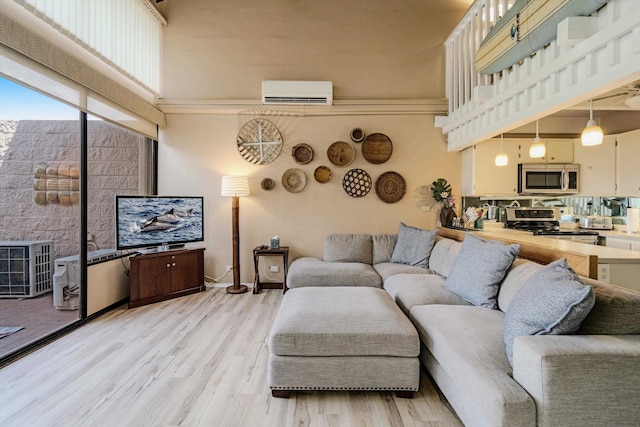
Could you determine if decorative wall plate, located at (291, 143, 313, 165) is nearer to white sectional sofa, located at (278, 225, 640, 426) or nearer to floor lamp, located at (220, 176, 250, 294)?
floor lamp, located at (220, 176, 250, 294)

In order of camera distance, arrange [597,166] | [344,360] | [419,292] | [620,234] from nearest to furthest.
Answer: [344,360]
[419,292]
[620,234]
[597,166]

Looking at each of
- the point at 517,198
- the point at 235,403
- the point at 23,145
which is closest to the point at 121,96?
the point at 23,145

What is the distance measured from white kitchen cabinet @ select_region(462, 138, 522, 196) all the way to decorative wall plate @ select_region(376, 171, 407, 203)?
3.31ft

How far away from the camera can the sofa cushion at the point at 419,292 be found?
2.64 m

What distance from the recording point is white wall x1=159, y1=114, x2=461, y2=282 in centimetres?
483

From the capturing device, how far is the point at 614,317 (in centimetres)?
156

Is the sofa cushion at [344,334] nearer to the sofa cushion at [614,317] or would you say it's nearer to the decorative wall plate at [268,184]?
the sofa cushion at [614,317]

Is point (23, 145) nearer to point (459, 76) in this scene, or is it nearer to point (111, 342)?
point (111, 342)

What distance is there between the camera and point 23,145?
396 cm

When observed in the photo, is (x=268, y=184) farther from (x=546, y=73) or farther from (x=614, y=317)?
(x=614, y=317)

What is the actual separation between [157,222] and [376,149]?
3.12 meters

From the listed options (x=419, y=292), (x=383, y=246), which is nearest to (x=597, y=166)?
(x=383, y=246)

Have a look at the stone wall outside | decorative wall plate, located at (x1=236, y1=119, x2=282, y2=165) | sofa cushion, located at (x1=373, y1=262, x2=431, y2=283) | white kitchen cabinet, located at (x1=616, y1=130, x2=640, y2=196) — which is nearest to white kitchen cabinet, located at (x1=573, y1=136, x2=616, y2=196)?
white kitchen cabinet, located at (x1=616, y1=130, x2=640, y2=196)

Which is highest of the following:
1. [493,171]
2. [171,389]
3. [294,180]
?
[493,171]
